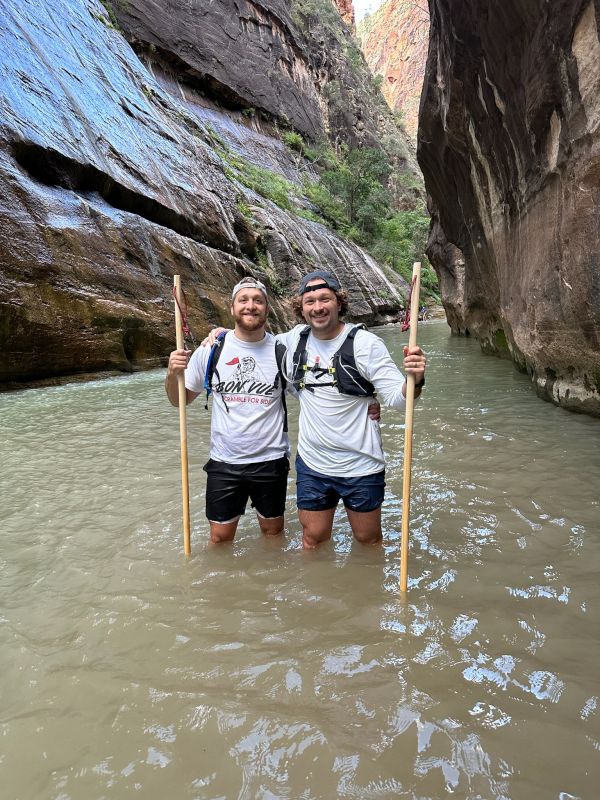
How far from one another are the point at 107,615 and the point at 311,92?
48.6 meters

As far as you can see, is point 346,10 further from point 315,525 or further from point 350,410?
point 315,525

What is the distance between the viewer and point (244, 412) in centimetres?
303

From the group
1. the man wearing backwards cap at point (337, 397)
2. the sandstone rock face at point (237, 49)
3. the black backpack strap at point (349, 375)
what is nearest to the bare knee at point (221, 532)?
the man wearing backwards cap at point (337, 397)

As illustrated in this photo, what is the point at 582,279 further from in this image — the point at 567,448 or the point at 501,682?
the point at 501,682

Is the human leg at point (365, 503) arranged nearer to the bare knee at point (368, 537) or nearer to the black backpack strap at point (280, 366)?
the bare knee at point (368, 537)

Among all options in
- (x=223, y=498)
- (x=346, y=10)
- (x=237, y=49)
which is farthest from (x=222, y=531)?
(x=346, y=10)

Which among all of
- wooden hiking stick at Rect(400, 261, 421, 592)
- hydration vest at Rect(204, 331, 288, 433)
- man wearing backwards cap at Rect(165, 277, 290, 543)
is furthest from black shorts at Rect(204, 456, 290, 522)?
wooden hiking stick at Rect(400, 261, 421, 592)

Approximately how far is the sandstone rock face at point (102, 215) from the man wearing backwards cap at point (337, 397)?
8313 millimetres

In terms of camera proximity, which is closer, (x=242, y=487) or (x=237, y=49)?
(x=242, y=487)

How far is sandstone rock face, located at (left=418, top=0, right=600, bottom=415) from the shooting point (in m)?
5.16

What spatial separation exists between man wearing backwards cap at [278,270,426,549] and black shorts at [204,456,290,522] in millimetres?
187

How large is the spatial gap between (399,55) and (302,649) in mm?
129030

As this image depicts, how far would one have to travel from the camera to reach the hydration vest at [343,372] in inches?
109

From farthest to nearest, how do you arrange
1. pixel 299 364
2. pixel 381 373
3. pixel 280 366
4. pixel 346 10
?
pixel 346 10, pixel 280 366, pixel 299 364, pixel 381 373
